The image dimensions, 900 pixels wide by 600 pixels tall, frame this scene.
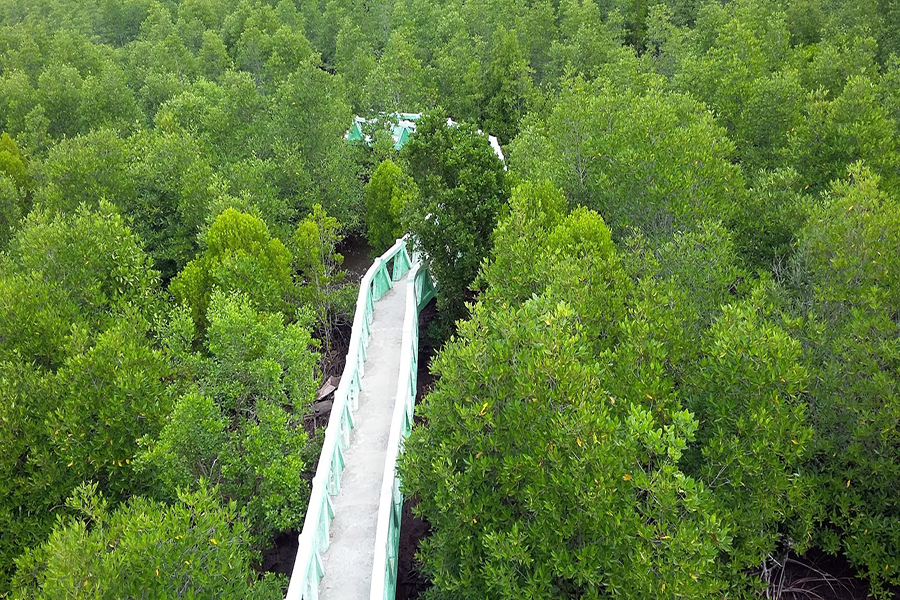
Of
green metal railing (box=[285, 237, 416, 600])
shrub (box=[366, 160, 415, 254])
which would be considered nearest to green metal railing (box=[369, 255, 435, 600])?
green metal railing (box=[285, 237, 416, 600])

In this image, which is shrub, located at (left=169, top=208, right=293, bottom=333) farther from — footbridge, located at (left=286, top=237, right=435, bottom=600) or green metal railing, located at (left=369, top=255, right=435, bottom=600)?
green metal railing, located at (left=369, top=255, right=435, bottom=600)

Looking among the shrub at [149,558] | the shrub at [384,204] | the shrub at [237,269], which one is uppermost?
the shrub at [384,204]

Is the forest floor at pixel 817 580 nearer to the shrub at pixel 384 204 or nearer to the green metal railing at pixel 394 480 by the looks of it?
the green metal railing at pixel 394 480

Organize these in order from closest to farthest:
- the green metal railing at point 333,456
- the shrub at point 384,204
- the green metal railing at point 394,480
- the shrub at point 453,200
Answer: the green metal railing at point 394,480 < the green metal railing at point 333,456 < the shrub at point 453,200 < the shrub at point 384,204

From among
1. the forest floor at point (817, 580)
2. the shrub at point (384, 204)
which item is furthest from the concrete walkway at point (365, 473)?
the forest floor at point (817, 580)

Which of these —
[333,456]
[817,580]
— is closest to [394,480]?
[333,456]

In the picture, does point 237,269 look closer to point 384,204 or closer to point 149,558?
point 384,204
